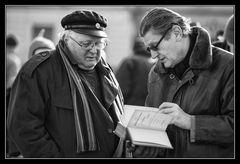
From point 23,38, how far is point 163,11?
19595 millimetres

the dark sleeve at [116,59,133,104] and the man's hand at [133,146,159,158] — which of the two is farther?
the dark sleeve at [116,59,133,104]

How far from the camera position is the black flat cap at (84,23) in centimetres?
394

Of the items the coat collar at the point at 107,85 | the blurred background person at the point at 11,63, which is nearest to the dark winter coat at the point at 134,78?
the blurred background person at the point at 11,63

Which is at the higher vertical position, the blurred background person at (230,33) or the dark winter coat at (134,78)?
the blurred background person at (230,33)

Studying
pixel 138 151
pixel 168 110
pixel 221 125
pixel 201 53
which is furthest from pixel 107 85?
pixel 221 125

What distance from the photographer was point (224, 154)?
363 centimetres

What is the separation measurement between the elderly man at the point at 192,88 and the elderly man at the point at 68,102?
1.21 ft

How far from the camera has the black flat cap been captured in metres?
3.94

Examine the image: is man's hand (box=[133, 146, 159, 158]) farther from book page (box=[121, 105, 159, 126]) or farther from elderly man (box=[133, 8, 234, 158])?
book page (box=[121, 105, 159, 126])

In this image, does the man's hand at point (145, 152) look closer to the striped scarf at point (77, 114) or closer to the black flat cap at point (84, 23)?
the striped scarf at point (77, 114)

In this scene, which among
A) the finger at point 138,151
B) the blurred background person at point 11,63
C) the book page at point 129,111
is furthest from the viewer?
the blurred background person at point 11,63

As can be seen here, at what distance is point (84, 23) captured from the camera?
3.96m

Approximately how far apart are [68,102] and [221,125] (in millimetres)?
1114

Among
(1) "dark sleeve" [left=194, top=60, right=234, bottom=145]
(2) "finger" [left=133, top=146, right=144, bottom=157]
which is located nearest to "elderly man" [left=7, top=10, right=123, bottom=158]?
(2) "finger" [left=133, top=146, right=144, bottom=157]
